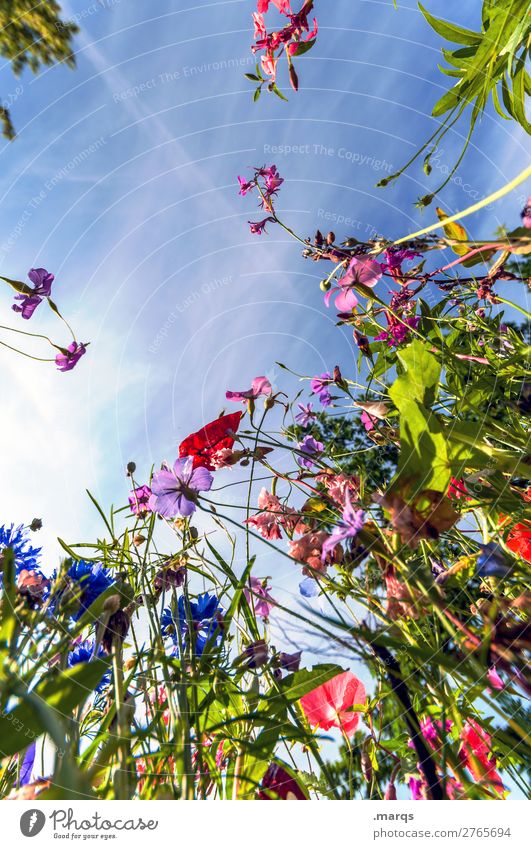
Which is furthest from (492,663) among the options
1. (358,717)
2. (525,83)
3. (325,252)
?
(525,83)

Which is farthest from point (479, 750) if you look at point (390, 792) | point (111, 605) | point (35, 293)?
point (35, 293)

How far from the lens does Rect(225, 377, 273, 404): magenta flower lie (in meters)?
0.76

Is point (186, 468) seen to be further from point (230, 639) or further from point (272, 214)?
point (272, 214)

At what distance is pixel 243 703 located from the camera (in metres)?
0.48

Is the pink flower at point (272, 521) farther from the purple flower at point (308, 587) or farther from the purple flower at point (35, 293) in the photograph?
the purple flower at point (35, 293)

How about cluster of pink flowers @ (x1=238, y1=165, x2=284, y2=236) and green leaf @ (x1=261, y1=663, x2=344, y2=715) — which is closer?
green leaf @ (x1=261, y1=663, x2=344, y2=715)

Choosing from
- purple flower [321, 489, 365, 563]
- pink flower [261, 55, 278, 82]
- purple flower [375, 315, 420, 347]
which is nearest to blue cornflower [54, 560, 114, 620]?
purple flower [321, 489, 365, 563]

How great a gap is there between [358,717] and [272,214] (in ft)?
2.75

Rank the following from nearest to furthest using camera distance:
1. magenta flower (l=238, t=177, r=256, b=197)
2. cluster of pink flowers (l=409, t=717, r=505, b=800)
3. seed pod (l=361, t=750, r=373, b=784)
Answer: cluster of pink flowers (l=409, t=717, r=505, b=800), seed pod (l=361, t=750, r=373, b=784), magenta flower (l=238, t=177, r=256, b=197)

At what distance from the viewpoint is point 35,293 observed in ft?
2.57

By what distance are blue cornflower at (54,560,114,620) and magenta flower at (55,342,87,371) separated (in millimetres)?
351

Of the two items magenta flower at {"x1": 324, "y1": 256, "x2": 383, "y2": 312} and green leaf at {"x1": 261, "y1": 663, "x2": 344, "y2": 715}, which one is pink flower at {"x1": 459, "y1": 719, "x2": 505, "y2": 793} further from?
magenta flower at {"x1": 324, "y1": 256, "x2": 383, "y2": 312}

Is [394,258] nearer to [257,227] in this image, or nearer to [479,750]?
[257,227]

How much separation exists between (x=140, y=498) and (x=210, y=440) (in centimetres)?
15
